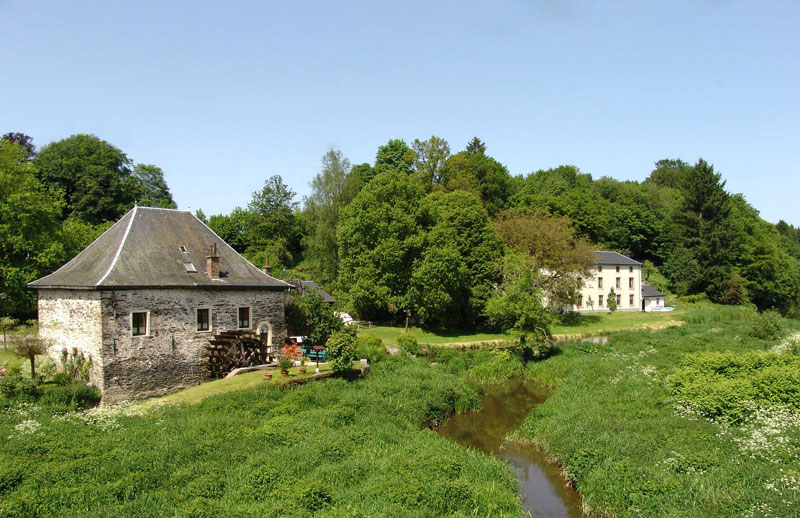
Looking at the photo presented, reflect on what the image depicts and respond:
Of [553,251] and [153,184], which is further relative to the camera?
[153,184]

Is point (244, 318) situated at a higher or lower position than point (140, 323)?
lower

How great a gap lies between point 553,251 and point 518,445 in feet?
88.1

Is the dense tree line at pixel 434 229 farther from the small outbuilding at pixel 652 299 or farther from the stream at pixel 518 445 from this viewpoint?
the stream at pixel 518 445

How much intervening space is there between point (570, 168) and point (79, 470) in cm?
8637

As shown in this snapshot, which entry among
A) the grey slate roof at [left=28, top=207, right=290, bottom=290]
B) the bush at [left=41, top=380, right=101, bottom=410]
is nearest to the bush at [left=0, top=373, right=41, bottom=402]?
the bush at [left=41, top=380, right=101, bottom=410]

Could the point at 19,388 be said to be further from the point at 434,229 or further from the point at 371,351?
the point at 434,229

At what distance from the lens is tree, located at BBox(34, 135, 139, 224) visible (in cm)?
5016

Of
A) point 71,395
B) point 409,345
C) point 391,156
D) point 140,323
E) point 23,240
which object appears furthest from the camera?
point 391,156

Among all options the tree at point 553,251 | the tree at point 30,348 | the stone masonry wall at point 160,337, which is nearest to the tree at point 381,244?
the tree at point 553,251

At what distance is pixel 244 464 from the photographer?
41.7 feet

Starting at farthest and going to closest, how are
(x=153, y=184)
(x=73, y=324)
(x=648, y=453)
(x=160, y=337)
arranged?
(x=153, y=184), (x=73, y=324), (x=160, y=337), (x=648, y=453)

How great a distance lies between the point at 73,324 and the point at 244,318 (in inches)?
284

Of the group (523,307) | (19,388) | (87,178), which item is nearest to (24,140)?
(87,178)

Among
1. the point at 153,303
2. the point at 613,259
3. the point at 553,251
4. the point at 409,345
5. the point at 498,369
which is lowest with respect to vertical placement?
the point at 498,369
